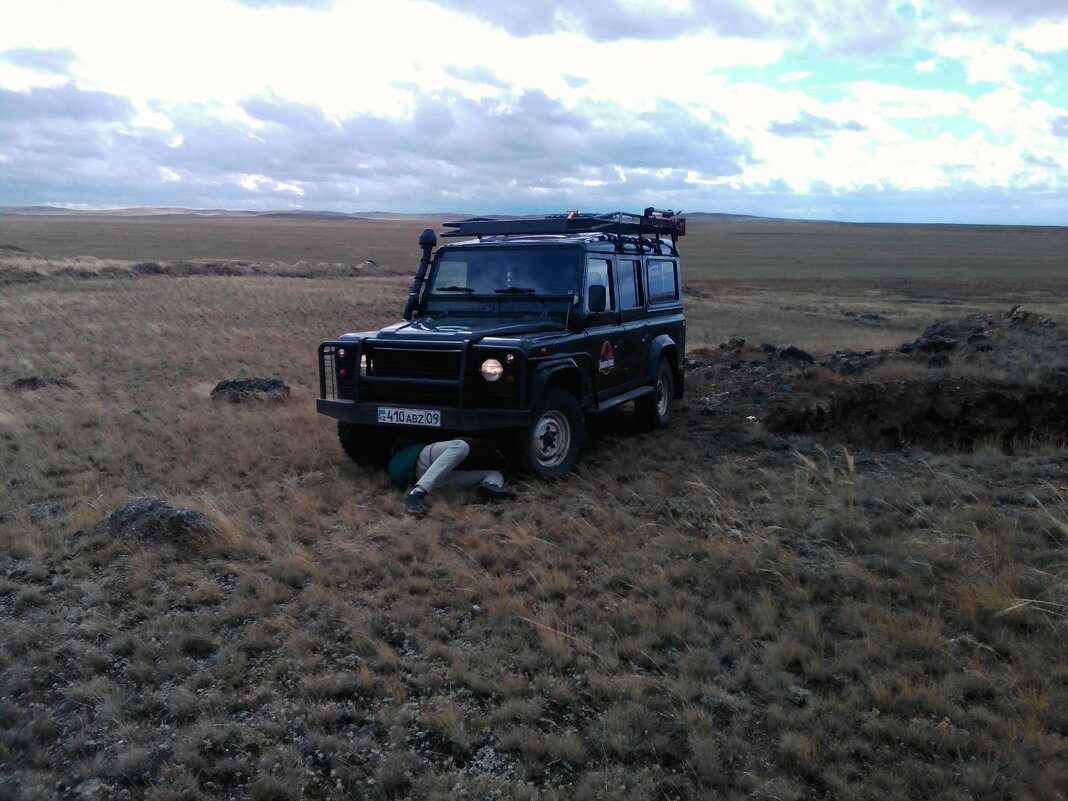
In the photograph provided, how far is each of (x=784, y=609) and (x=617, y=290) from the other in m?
5.00

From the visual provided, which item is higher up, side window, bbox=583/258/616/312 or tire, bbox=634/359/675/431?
side window, bbox=583/258/616/312

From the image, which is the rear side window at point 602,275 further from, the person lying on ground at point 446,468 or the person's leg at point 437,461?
the person's leg at point 437,461

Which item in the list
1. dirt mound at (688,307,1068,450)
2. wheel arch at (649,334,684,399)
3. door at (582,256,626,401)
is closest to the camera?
door at (582,256,626,401)

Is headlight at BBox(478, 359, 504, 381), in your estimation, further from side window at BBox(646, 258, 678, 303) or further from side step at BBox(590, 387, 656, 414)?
side window at BBox(646, 258, 678, 303)

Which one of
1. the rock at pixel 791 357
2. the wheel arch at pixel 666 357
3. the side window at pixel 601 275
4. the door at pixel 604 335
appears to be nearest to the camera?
the door at pixel 604 335

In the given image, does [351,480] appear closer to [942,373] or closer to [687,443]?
[687,443]

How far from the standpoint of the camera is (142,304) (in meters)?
24.6

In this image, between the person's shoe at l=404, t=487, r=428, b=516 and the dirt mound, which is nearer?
the person's shoe at l=404, t=487, r=428, b=516

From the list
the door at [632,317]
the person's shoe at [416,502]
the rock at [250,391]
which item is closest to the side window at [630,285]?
the door at [632,317]

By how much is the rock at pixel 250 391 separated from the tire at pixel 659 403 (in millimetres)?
5404

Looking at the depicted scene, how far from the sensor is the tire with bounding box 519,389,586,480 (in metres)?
7.22

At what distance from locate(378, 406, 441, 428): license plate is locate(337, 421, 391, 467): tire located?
717 mm

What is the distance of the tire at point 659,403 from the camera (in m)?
9.91

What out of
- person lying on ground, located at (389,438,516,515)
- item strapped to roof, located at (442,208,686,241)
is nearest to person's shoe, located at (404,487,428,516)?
person lying on ground, located at (389,438,516,515)
